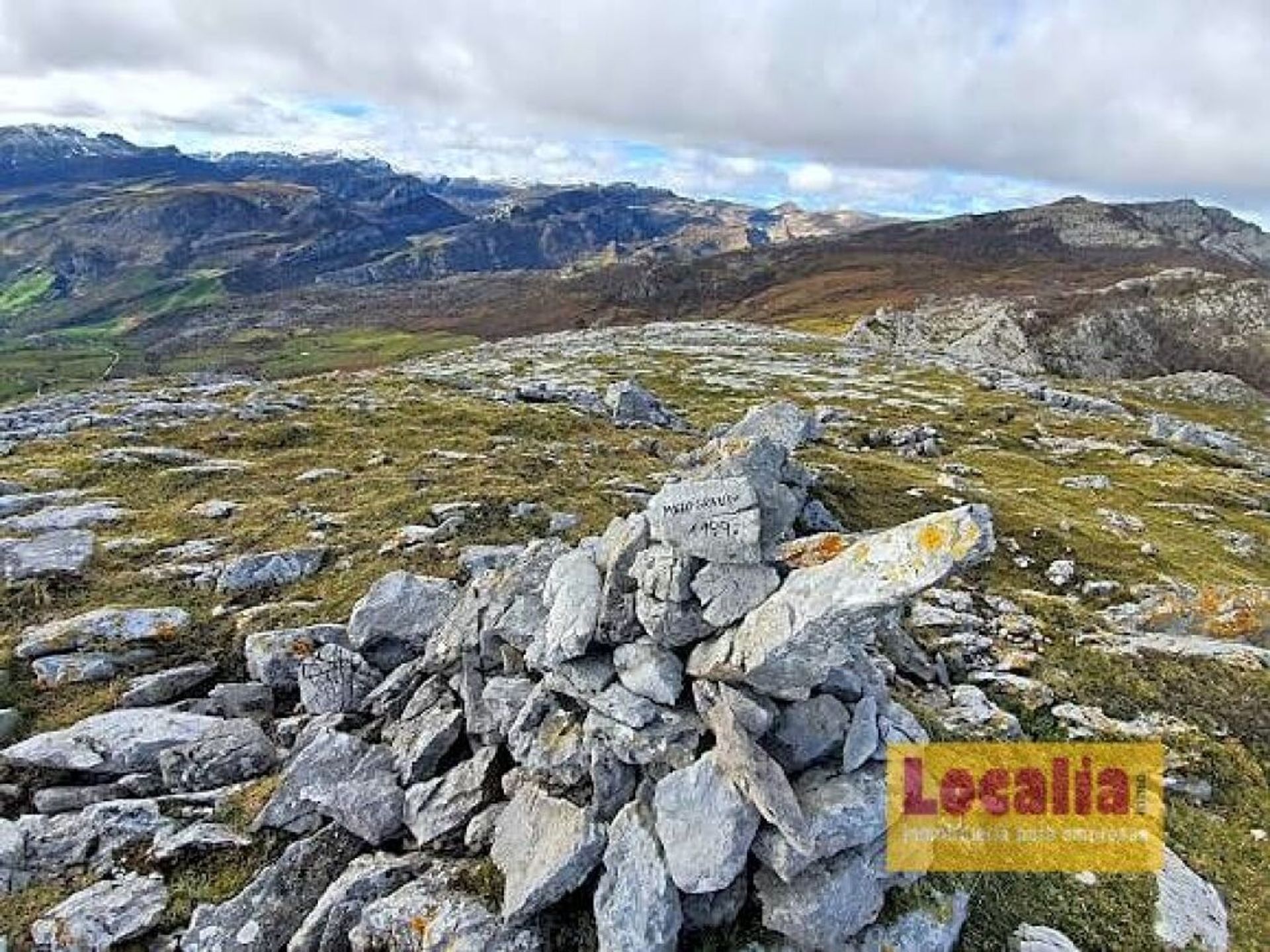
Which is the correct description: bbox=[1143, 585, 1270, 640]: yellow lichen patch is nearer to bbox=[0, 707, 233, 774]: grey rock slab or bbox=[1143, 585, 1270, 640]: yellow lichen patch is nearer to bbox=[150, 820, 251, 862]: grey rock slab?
bbox=[150, 820, 251, 862]: grey rock slab

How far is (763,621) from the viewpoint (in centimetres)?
1429

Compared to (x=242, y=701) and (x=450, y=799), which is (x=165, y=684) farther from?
(x=450, y=799)

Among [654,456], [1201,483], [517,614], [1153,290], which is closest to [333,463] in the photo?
[654,456]

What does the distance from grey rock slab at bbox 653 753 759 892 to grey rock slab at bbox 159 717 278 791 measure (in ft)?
30.2

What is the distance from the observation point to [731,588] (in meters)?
15.1

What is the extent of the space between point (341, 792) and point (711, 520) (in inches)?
330

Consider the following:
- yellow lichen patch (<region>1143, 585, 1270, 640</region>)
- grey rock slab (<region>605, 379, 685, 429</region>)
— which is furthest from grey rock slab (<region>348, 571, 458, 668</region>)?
grey rock slab (<region>605, 379, 685, 429</region>)

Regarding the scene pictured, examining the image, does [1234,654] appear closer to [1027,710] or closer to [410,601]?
[1027,710]

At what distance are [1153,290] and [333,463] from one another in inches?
6020

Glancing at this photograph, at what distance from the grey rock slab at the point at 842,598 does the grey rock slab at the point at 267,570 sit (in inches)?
687

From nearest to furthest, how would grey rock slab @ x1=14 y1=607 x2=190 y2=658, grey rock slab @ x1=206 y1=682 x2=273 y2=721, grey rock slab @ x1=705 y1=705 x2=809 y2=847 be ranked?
grey rock slab @ x1=705 y1=705 x2=809 y2=847 → grey rock slab @ x1=206 y1=682 x2=273 y2=721 → grey rock slab @ x1=14 y1=607 x2=190 y2=658

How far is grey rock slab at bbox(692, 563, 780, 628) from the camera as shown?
14.9 m

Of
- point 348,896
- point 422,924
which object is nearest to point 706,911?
point 422,924

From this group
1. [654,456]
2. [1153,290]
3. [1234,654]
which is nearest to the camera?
[1234,654]
